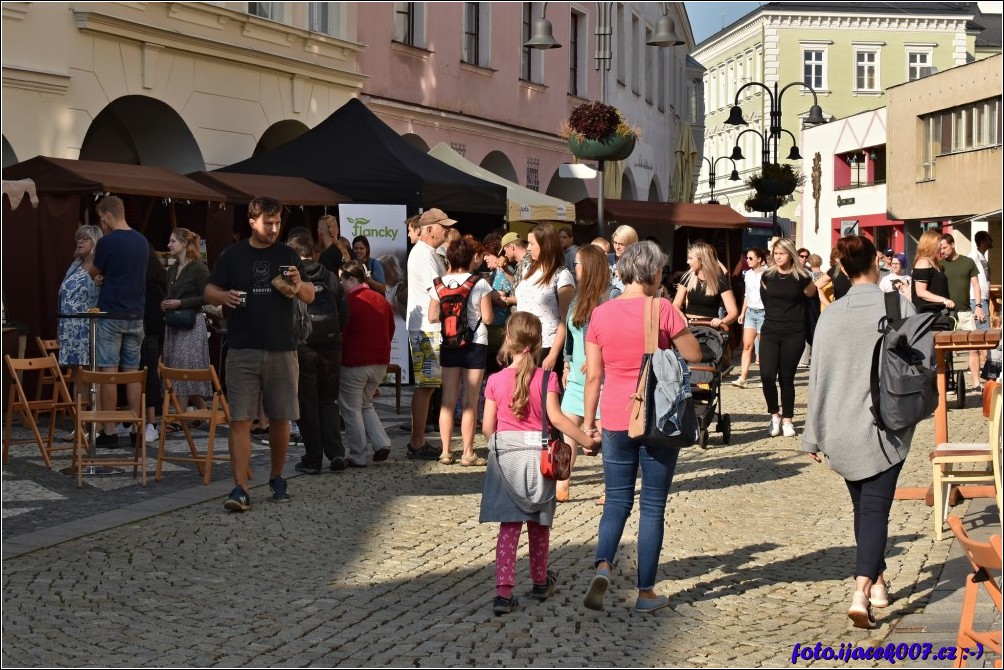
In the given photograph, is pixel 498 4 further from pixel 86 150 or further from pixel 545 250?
pixel 545 250

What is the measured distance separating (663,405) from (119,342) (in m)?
6.86

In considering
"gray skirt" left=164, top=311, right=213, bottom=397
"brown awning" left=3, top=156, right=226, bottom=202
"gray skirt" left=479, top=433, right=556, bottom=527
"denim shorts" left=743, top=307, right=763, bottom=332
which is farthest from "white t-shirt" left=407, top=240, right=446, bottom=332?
"denim shorts" left=743, top=307, right=763, bottom=332

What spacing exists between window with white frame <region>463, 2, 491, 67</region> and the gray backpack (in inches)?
904

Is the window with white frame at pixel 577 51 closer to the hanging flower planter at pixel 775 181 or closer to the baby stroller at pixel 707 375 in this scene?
the hanging flower planter at pixel 775 181

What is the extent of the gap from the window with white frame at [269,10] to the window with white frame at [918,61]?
62.7 m

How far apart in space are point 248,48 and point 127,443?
9939 mm

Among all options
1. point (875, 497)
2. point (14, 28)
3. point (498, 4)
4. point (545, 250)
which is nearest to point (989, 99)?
point (498, 4)

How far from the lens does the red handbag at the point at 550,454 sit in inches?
288

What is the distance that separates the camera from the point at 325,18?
24.5m

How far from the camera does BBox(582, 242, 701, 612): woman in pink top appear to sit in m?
7.25

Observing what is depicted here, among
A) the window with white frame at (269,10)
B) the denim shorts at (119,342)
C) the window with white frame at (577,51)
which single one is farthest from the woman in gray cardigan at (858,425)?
the window with white frame at (577,51)

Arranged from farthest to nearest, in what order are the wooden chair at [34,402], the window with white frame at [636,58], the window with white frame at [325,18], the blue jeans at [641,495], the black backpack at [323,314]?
1. the window with white frame at [636,58]
2. the window with white frame at [325,18]
3. the wooden chair at [34,402]
4. the black backpack at [323,314]
5. the blue jeans at [641,495]

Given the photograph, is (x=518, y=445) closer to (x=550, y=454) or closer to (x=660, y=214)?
(x=550, y=454)

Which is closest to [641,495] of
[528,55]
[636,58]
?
[528,55]
